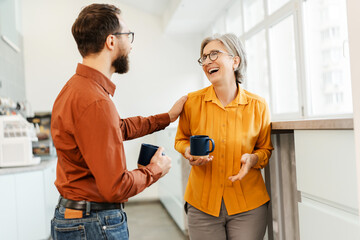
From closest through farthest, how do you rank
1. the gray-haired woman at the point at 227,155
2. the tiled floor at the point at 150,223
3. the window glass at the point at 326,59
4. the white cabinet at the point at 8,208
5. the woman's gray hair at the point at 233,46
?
the gray-haired woman at the point at 227,155
the woman's gray hair at the point at 233,46
the white cabinet at the point at 8,208
the window glass at the point at 326,59
the tiled floor at the point at 150,223

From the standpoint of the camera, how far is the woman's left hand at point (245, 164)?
133cm

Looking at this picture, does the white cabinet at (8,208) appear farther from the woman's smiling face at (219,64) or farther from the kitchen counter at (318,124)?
the kitchen counter at (318,124)

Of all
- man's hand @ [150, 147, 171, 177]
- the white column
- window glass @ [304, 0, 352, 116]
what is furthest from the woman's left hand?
window glass @ [304, 0, 352, 116]

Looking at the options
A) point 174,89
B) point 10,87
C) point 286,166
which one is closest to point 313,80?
point 286,166

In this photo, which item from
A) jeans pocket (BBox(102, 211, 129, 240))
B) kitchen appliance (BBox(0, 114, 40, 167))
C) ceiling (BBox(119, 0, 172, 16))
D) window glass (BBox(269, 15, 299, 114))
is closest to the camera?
jeans pocket (BBox(102, 211, 129, 240))

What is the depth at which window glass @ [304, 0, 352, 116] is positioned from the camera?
9.27 ft

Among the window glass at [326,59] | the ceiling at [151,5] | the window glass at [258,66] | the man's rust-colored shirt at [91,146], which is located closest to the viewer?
the man's rust-colored shirt at [91,146]

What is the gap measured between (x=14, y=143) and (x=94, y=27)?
2.34m

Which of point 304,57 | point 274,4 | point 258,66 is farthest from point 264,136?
point 258,66

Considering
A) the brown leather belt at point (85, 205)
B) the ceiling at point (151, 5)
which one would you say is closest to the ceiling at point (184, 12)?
the ceiling at point (151, 5)

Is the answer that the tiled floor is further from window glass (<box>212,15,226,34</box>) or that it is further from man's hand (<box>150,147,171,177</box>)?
window glass (<box>212,15,226,34</box>)

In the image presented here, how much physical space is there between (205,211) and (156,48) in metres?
4.44

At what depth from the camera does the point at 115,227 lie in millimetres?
1144

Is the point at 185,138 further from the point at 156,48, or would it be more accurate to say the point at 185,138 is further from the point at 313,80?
the point at 156,48
